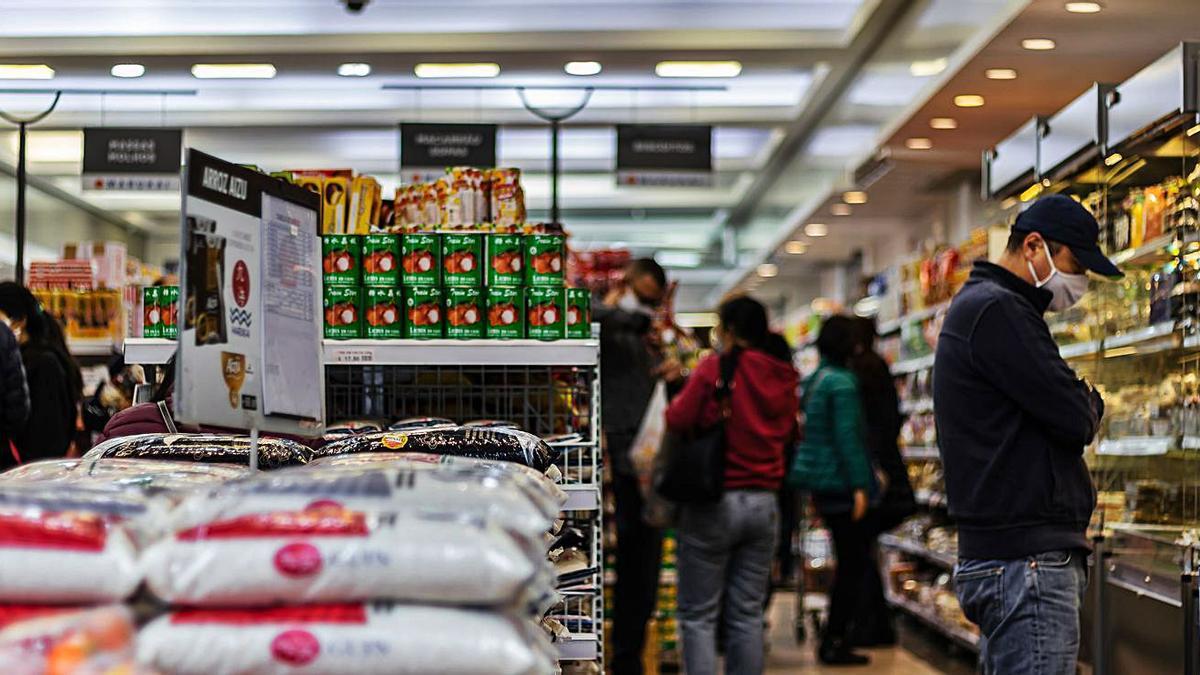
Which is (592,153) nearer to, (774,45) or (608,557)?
(774,45)

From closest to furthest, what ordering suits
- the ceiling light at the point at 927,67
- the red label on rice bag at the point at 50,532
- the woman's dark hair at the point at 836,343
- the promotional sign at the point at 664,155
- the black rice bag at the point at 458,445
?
the red label on rice bag at the point at 50,532
the black rice bag at the point at 458,445
the woman's dark hair at the point at 836,343
the ceiling light at the point at 927,67
the promotional sign at the point at 664,155

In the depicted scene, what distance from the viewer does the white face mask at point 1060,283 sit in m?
3.45

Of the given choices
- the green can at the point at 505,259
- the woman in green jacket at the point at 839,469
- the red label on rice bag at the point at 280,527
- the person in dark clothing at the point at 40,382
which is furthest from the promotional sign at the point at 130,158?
the red label on rice bag at the point at 280,527

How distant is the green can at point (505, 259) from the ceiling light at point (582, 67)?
6.81 metres

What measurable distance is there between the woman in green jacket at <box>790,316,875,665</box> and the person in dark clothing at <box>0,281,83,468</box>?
3.28m

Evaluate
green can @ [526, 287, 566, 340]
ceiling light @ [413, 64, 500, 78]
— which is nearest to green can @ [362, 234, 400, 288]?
green can @ [526, 287, 566, 340]

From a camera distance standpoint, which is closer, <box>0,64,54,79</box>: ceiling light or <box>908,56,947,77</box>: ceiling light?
<box>908,56,947,77</box>: ceiling light

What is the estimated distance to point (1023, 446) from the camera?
333 cm

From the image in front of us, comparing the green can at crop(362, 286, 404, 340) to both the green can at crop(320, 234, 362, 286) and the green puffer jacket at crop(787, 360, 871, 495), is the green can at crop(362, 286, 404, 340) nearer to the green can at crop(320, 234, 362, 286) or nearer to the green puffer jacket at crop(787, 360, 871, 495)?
the green can at crop(320, 234, 362, 286)

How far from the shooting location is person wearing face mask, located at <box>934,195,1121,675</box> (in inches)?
129

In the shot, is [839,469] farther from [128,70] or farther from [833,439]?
[128,70]

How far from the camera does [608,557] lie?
6145mm

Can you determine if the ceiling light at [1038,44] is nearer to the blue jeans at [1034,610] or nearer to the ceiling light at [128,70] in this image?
the blue jeans at [1034,610]

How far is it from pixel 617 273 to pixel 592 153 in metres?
8.21
